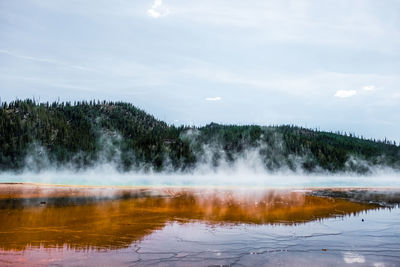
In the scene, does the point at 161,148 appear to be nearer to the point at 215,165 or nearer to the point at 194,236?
the point at 215,165

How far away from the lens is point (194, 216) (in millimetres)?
14969

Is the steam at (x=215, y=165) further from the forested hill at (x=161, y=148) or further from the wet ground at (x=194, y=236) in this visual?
the wet ground at (x=194, y=236)

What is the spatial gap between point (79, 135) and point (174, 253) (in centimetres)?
10827

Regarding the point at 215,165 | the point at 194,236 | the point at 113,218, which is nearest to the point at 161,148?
the point at 215,165

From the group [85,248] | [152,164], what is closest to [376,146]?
[152,164]

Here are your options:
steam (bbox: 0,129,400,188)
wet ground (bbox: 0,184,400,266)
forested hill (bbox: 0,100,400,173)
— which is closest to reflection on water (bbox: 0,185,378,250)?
wet ground (bbox: 0,184,400,266)

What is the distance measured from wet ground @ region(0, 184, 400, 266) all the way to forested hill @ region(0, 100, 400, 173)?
78101mm

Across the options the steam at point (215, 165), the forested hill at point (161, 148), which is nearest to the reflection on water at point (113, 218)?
the steam at point (215, 165)

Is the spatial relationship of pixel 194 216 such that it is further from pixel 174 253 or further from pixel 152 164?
pixel 152 164

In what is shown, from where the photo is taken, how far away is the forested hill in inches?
3701

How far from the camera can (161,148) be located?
A: 106m

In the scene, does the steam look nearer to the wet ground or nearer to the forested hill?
the forested hill

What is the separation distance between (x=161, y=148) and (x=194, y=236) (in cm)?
9625

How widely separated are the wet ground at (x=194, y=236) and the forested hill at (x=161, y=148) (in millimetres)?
78101
